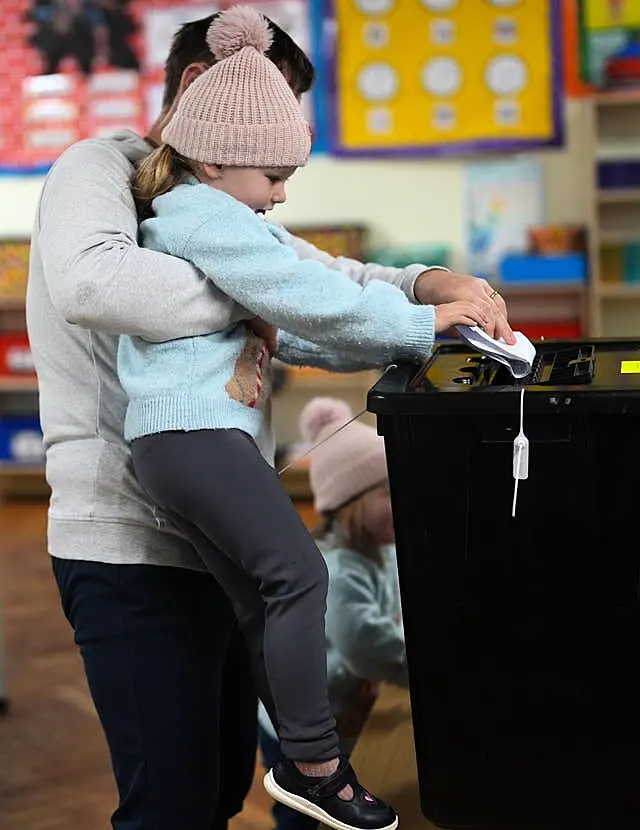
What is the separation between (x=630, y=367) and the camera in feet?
4.60

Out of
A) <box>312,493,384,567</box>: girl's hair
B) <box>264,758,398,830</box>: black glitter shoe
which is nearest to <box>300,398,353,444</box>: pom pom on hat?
<box>312,493,384,567</box>: girl's hair

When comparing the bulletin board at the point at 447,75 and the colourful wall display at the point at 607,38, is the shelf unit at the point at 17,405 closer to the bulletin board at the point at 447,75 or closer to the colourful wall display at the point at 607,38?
the bulletin board at the point at 447,75

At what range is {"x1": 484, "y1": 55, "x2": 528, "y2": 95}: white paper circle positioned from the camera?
17.1ft

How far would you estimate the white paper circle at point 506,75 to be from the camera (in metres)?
5.20

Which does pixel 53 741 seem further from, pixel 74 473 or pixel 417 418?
pixel 417 418

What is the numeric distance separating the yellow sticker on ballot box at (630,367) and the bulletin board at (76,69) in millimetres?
4403

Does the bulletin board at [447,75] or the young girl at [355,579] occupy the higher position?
the bulletin board at [447,75]

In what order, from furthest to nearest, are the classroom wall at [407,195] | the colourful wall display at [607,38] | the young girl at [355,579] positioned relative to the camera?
the classroom wall at [407,195] → the colourful wall display at [607,38] → the young girl at [355,579]

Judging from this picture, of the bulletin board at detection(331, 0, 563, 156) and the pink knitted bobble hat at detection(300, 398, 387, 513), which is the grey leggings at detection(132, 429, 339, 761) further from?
Result: the bulletin board at detection(331, 0, 563, 156)

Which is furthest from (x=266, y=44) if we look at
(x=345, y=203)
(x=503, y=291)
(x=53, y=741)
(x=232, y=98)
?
(x=345, y=203)

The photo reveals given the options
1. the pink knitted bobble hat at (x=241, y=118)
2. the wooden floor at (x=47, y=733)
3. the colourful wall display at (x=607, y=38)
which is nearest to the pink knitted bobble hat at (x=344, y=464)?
the wooden floor at (x=47, y=733)

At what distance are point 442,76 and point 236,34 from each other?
4.00m

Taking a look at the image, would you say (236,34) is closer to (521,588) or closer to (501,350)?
(501,350)

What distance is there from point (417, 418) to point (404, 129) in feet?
13.9
